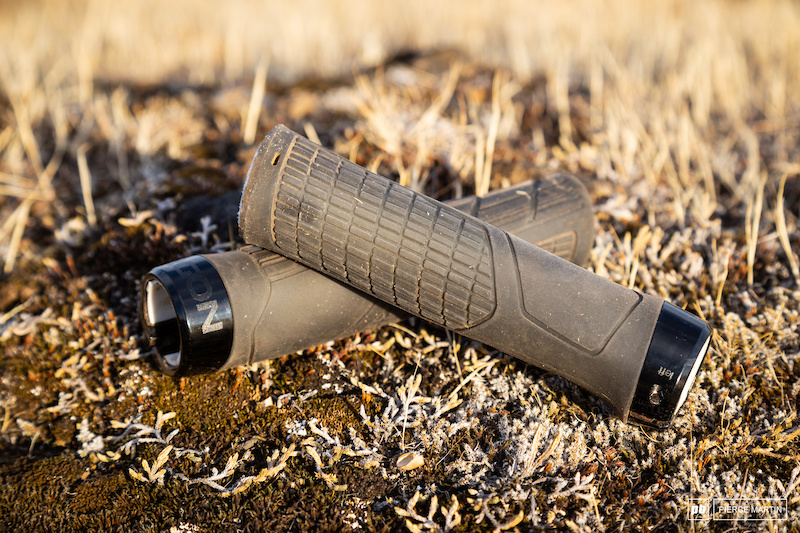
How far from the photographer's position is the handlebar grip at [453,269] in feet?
6.72

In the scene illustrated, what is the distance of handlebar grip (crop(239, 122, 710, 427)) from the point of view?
6.72 feet

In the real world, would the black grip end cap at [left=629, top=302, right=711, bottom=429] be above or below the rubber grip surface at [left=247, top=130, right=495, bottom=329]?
below

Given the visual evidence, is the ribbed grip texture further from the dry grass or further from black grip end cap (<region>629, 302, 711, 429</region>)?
black grip end cap (<region>629, 302, 711, 429</region>)

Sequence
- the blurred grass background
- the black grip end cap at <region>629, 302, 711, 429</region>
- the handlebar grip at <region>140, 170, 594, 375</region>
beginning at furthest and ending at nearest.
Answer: the blurred grass background → the handlebar grip at <region>140, 170, 594, 375</region> → the black grip end cap at <region>629, 302, 711, 429</region>

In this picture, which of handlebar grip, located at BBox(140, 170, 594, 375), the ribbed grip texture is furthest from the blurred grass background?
the ribbed grip texture

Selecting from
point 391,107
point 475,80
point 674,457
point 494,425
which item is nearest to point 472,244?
point 494,425

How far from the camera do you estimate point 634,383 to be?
6.57 ft

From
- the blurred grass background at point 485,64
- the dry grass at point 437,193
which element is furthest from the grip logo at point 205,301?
the blurred grass background at point 485,64

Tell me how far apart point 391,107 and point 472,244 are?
2326mm

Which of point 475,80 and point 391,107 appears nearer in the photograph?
point 391,107

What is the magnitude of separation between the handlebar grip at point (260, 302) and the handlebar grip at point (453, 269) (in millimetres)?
132

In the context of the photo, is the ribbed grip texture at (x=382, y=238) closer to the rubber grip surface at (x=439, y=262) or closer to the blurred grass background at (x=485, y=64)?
the rubber grip surface at (x=439, y=262)

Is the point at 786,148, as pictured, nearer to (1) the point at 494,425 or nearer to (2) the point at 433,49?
(2) the point at 433,49

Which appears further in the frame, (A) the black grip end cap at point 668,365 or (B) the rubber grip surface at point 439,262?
(B) the rubber grip surface at point 439,262
